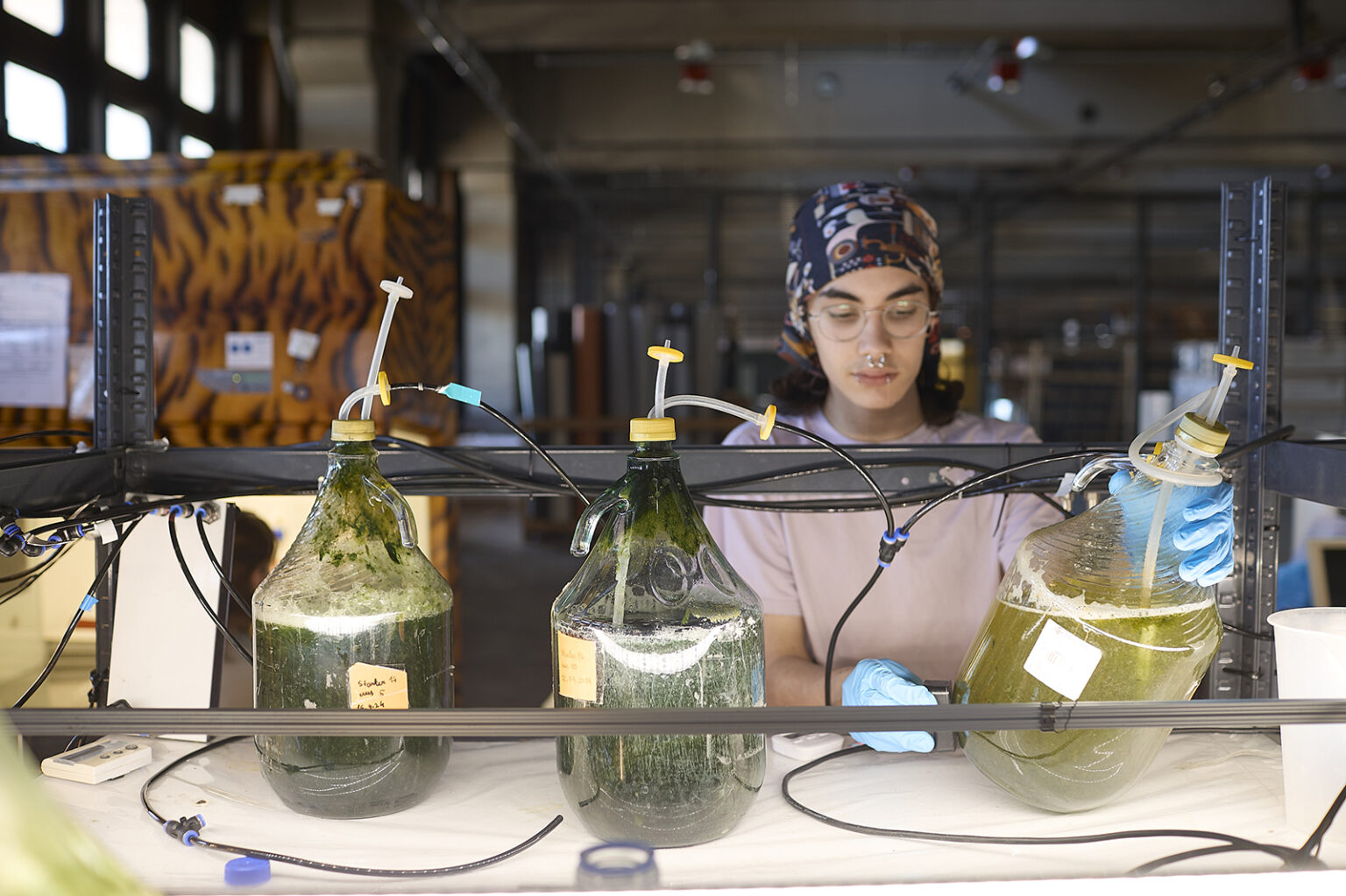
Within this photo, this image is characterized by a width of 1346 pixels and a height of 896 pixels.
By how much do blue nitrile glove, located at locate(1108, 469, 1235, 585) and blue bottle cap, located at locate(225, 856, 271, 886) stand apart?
0.69 m

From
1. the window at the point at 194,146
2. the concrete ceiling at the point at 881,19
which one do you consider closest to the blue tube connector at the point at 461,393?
the window at the point at 194,146

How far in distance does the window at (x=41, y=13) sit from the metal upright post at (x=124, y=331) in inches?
123

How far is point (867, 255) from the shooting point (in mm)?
1473

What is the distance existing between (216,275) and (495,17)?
12.5 feet

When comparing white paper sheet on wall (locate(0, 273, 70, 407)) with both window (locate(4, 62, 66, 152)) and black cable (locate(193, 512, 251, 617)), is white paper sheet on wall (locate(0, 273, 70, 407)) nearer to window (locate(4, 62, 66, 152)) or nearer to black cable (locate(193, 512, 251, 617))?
window (locate(4, 62, 66, 152))

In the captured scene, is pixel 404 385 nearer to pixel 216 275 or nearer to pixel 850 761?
pixel 850 761

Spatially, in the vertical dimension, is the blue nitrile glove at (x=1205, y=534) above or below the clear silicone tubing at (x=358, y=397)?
below

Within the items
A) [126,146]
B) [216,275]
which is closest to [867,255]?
[216,275]

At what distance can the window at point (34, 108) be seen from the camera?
3.49 m

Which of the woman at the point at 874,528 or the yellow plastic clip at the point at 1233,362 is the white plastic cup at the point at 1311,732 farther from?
the woman at the point at 874,528

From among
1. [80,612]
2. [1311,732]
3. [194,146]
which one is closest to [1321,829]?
[1311,732]

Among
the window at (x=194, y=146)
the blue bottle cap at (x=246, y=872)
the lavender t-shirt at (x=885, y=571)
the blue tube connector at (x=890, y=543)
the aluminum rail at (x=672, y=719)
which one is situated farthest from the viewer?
the window at (x=194, y=146)

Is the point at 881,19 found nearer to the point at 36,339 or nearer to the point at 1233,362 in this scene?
the point at 36,339

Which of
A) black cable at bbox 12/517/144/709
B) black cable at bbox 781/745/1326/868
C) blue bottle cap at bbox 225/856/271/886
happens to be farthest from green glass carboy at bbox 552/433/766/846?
black cable at bbox 12/517/144/709
